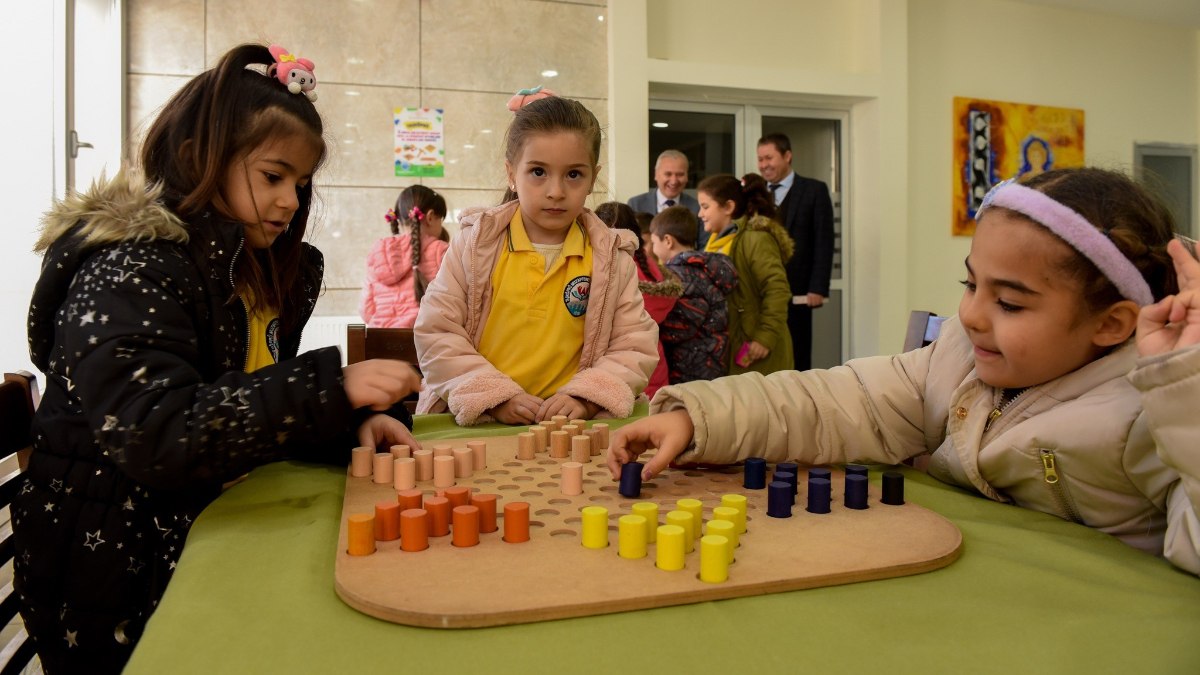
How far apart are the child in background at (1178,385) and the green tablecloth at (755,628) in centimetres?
6

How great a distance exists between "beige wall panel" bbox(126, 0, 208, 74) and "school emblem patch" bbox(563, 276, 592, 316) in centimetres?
391

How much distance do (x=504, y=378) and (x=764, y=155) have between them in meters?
3.98

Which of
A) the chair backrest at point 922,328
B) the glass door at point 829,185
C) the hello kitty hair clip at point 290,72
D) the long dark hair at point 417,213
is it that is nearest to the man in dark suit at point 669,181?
the long dark hair at point 417,213

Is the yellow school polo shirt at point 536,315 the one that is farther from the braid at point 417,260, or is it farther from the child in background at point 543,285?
the braid at point 417,260

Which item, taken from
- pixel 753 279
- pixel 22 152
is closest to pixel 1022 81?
pixel 753 279

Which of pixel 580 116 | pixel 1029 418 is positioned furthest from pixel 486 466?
pixel 580 116

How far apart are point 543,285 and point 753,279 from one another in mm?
2108

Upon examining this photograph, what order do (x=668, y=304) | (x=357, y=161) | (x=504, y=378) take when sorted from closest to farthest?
(x=504, y=378) < (x=668, y=304) < (x=357, y=161)

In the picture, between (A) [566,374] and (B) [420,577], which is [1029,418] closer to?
(B) [420,577]

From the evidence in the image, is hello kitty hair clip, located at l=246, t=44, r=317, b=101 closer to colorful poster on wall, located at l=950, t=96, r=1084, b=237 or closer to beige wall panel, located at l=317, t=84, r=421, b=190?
beige wall panel, located at l=317, t=84, r=421, b=190

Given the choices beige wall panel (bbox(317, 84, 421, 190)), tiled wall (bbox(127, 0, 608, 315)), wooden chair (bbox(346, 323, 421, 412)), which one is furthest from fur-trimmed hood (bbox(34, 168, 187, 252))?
beige wall panel (bbox(317, 84, 421, 190))

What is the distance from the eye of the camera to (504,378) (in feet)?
5.39

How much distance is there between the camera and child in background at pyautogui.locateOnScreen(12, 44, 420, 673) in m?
0.93

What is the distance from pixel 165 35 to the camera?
4.77 m
